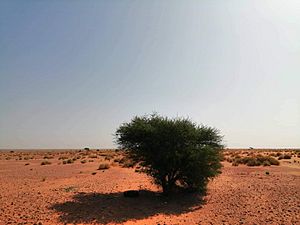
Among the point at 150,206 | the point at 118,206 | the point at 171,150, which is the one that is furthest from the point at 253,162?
the point at 118,206

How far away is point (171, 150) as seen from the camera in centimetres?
1881

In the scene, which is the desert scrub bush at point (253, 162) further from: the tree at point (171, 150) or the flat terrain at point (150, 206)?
the tree at point (171, 150)

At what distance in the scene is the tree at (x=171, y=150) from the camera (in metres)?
19.0

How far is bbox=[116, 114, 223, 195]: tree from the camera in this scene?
1897 cm

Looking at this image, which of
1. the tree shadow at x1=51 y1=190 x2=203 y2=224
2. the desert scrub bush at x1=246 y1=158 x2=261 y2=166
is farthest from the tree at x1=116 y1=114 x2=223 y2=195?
the desert scrub bush at x1=246 y1=158 x2=261 y2=166

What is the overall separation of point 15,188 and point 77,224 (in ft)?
39.2

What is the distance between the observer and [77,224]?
13.2 meters

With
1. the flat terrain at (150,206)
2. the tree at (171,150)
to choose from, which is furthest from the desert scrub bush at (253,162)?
the tree at (171,150)

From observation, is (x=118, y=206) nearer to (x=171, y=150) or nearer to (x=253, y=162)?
(x=171, y=150)

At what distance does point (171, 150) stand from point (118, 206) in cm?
456

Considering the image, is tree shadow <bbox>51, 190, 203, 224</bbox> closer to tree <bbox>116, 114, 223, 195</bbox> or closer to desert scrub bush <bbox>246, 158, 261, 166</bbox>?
tree <bbox>116, 114, 223, 195</bbox>

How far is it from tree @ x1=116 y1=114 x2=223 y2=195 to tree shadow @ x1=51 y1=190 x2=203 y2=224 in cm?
118

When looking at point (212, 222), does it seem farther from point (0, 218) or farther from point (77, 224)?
point (0, 218)

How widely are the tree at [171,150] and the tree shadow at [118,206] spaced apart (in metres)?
1.18
